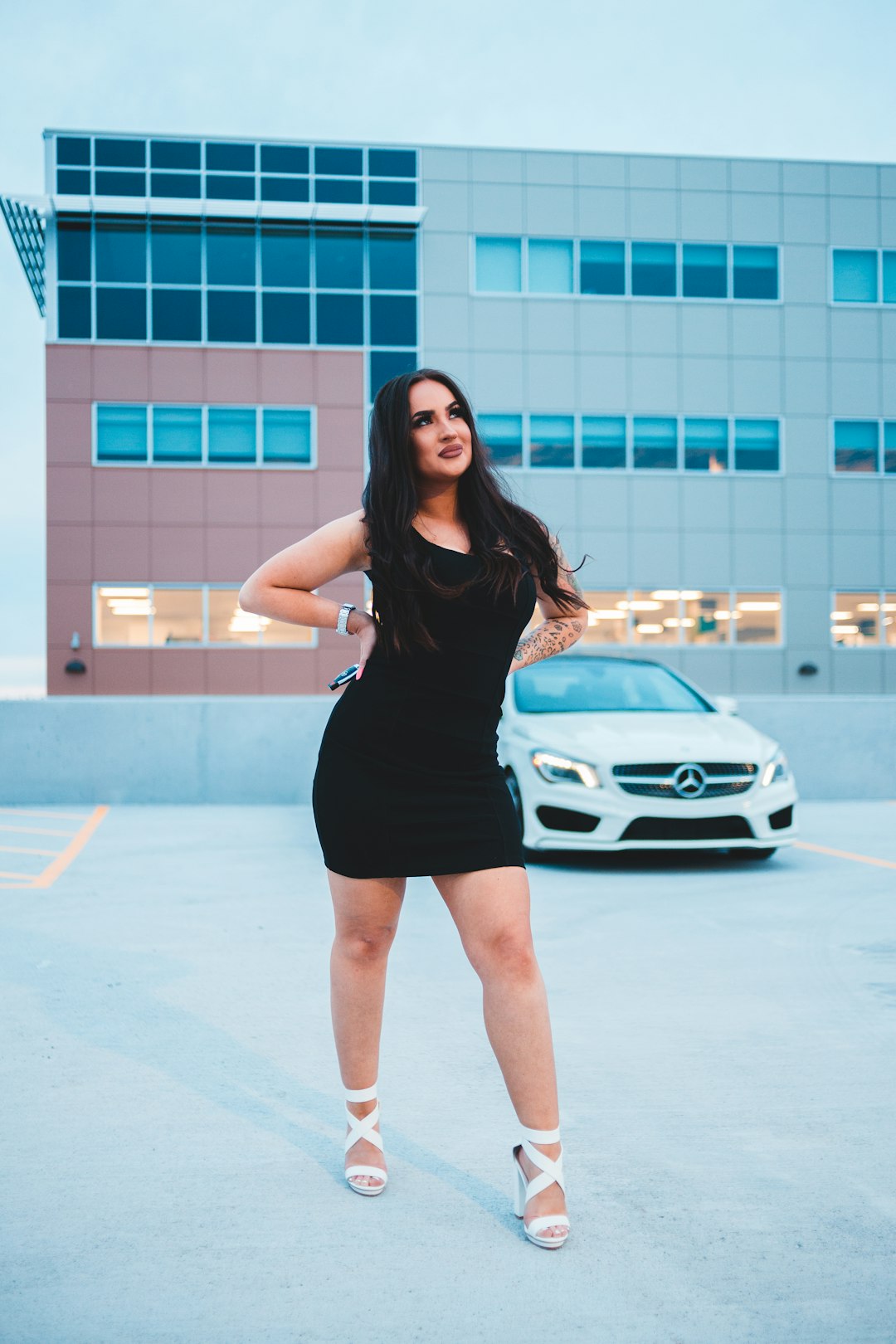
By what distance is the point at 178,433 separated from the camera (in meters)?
26.1

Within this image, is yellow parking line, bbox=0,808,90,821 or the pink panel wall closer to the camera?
yellow parking line, bbox=0,808,90,821

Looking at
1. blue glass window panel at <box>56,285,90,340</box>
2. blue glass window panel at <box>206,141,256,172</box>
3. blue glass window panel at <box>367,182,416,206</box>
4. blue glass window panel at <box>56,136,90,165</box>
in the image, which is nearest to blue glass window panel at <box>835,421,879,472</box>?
blue glass window panel at <box>367,182,416,206</box>

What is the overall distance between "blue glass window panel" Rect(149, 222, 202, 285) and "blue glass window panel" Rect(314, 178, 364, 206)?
2842 millimetres

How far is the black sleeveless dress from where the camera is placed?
2.52 meters

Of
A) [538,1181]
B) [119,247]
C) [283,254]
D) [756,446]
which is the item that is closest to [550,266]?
[283,254]

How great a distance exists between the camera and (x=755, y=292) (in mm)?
27547

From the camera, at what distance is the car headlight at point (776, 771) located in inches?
299

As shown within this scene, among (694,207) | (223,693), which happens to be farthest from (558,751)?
(694,207)

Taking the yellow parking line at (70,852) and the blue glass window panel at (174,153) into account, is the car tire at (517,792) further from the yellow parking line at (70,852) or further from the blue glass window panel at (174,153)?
the blue glass window panel at (174,153)

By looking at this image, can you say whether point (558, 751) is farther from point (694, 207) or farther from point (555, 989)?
point (694, 207)

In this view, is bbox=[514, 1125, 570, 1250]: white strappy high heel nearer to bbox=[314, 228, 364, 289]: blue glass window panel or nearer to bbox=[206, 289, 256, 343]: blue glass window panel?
bbox=[206, 289, 256, 343]: blue glass window panel

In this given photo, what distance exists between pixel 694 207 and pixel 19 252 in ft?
50.8

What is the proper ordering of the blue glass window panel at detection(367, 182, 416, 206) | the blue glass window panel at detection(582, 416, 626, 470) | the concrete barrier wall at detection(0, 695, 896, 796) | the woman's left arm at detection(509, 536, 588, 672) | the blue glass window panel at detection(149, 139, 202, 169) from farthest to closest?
1. the blue glass window panel at detection(582, 416, 626, 470)
2. the blue glass window panel at detection(367, 182, 416, 206)
3. the blue glass window panel at detection(149, 139, 202, 169)
4. the concrete barrier wall at detection(0, 695, 896, 796)
5. the woman's left arm at detection(509, 536, 588, 672)

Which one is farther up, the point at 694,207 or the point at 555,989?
the point at 694,207
